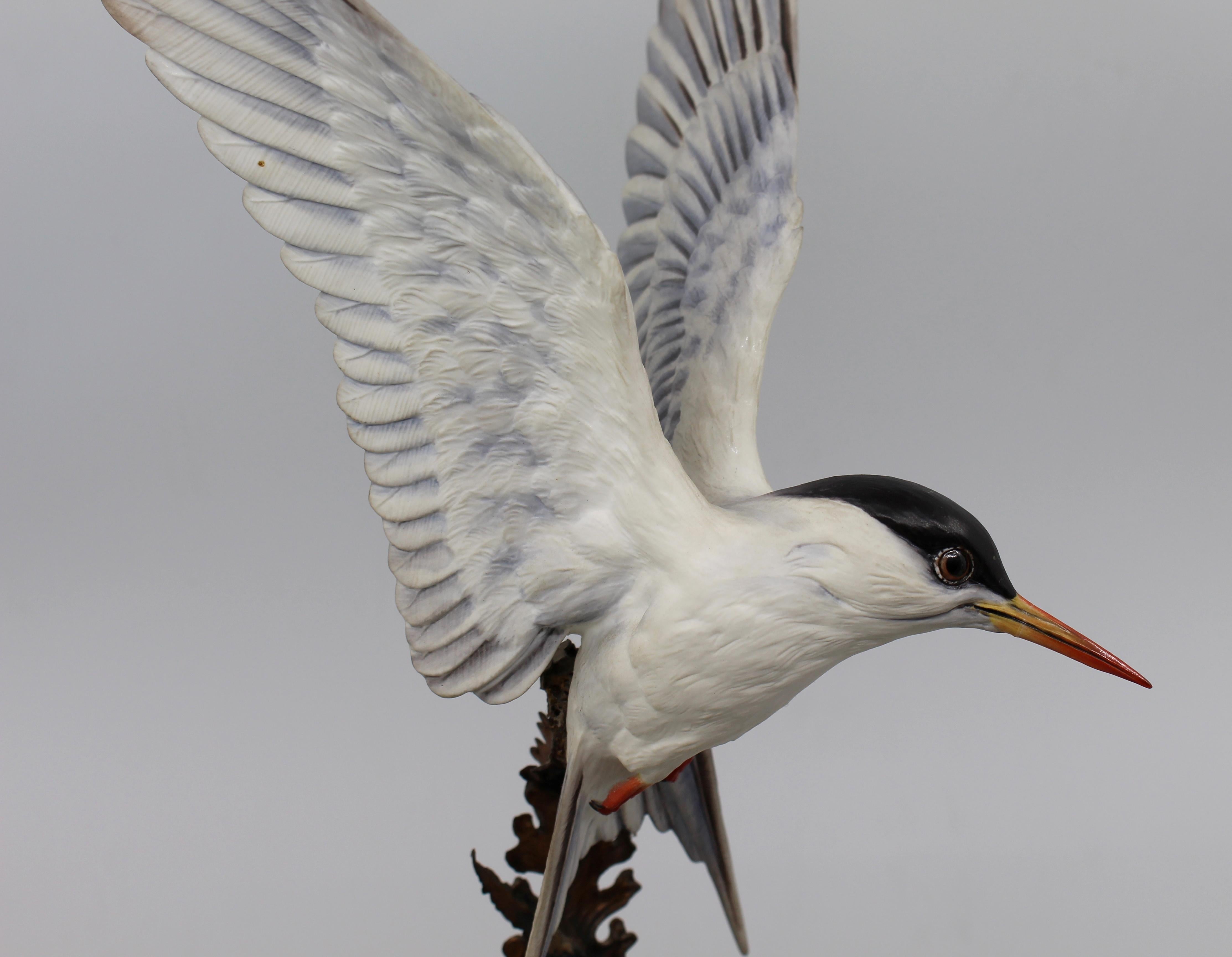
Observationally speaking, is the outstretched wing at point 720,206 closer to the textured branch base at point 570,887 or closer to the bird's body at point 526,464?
the bird's body at point 526,464

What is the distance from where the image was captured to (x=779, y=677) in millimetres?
1271

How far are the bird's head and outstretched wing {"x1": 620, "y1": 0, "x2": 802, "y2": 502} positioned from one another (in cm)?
24

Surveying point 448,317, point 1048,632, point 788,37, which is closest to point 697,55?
point 788,37

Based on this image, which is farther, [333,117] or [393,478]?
[393,478]

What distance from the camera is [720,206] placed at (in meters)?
1.54

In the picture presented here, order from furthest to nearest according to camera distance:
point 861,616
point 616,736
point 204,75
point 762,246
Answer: point 762,246
point 616,736
point 861,616
point 204,75

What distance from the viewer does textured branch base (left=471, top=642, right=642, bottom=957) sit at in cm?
155

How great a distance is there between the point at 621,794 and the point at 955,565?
456mm

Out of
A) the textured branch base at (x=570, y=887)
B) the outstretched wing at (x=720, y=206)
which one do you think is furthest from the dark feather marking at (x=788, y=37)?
the textured branch base at (x=570, y=887)

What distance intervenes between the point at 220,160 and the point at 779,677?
712 mm

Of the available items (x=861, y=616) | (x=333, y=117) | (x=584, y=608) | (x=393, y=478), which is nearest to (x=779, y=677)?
(x=861, y=616)

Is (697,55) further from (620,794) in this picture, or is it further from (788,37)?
(620,794)

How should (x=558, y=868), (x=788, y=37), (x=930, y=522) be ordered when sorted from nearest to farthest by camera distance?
(x=930, y=522), (x=558, y=868), (x=788, y=37)

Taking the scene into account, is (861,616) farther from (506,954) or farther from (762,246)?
(506,954)
